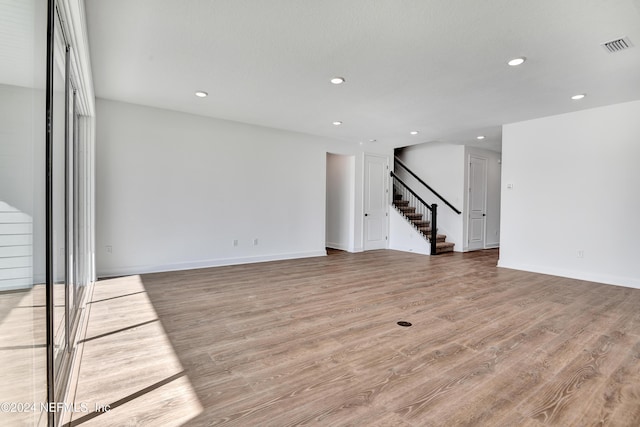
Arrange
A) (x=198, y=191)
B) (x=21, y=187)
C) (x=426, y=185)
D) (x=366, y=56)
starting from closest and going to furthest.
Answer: (x=21, y=187) → (x=366, y=56) → (x=198, y=191) → (x=426, y=185)

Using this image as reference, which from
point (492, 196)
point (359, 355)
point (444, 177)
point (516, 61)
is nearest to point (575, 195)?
point (516, 61)

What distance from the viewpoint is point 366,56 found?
3254mm

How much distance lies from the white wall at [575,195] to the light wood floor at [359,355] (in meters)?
0.74

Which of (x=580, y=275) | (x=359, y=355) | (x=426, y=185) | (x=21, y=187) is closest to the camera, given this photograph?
(x=21, y=187)

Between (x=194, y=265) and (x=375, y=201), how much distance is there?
462 centimetres

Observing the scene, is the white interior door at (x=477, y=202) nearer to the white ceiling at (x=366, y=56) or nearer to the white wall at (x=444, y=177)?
the white wall at (x=444, y=177)

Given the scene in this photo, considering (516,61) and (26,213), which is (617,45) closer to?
(516,61)

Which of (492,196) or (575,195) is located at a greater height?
(492,196)

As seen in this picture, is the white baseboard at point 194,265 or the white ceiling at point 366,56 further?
the white baseboard at point 194,265

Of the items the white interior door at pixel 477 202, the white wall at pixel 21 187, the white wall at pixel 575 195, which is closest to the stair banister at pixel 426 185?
the white interior door at pixel 477 202

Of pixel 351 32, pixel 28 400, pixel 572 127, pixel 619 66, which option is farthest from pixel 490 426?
pixel 572 127

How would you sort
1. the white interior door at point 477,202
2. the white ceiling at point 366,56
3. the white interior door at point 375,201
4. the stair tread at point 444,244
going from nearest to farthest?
the white ceiling at point 366,56
the stair tread at point 444,244
the white interior door at point 375,201
the white interior door at point 477,202

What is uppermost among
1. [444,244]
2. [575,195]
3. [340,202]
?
[575,195]

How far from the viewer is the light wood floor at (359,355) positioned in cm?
177
